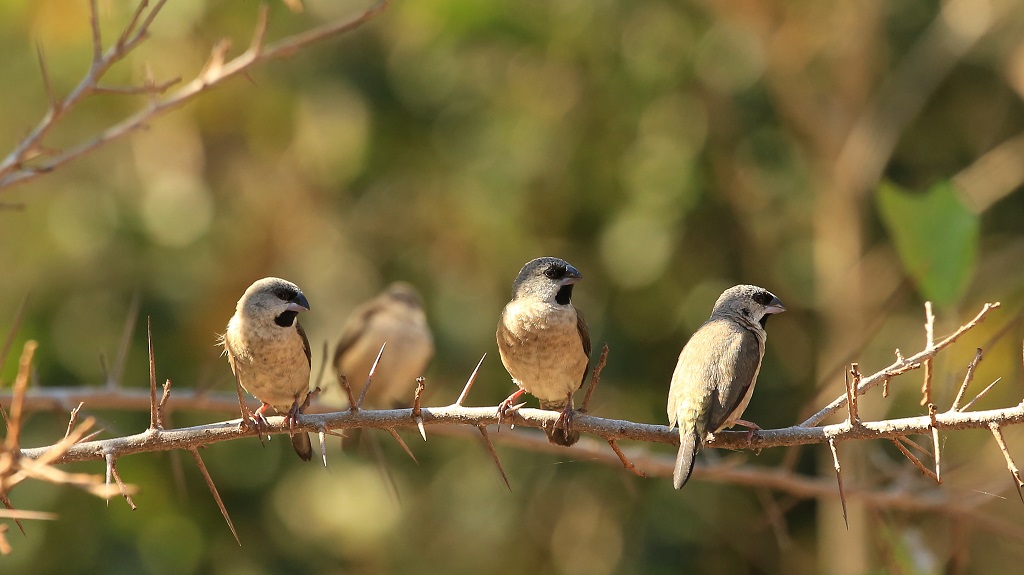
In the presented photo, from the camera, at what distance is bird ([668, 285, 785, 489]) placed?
143 inches

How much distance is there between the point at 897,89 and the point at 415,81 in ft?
14.8

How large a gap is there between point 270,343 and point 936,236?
2.74m

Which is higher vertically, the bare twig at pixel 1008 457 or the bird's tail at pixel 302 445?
the bare twig at pixel 1008 457

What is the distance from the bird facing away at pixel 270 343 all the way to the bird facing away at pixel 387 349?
2.53 metres

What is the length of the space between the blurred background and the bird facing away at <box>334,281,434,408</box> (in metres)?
1.47

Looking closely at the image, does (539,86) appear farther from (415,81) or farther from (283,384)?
(283,384)

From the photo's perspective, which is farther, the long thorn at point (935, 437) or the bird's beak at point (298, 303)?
the bird's beak at point (298, 303)

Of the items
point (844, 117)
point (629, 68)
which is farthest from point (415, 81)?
point (844, 117)

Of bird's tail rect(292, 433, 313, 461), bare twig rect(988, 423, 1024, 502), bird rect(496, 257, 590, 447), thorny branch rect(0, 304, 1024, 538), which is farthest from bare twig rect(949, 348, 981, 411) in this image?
bird's tail rect(292, 433, 313, 461)

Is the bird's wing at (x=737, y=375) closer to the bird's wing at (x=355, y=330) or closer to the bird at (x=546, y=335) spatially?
the bird at (x=546, y=335)

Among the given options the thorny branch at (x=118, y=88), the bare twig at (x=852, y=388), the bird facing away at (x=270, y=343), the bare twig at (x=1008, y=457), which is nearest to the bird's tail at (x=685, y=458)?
the bare twig at (x=852, y=388)

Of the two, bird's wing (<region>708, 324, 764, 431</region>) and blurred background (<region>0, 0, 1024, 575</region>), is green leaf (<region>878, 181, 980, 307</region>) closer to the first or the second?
bird's wing (<region>708, 324, 764, 431</region>)

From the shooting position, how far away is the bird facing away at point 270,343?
4.62m

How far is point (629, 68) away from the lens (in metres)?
9.87
